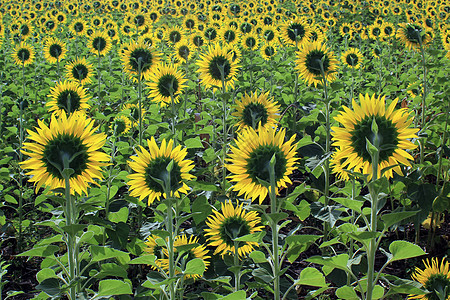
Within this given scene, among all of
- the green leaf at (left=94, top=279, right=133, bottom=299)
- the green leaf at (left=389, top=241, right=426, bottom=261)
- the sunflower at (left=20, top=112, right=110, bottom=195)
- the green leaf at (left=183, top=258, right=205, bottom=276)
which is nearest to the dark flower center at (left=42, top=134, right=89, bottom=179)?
the sunflower at (left=20, top=112, right=110, bottom=195)

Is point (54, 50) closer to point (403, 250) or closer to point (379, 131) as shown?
point (379, 131)

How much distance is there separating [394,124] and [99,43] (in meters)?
4.17

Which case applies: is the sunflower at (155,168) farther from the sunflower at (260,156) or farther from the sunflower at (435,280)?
the sunflower at (435,280)

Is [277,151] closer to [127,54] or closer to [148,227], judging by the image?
[148,227]

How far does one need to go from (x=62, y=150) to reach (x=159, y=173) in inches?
14.2

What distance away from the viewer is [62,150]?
151 centimetres

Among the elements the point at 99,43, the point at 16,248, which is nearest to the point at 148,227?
the point at 16,248

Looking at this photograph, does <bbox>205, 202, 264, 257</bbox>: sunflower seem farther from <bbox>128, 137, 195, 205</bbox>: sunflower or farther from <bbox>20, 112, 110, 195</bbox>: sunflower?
<bbox>20, 112, 110, 195</bbox>: sunflower

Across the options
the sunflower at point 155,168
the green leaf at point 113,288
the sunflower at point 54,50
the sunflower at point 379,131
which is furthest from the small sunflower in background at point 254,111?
the sunflower at point 54,50

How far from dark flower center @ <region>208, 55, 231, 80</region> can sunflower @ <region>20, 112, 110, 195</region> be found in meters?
1.46

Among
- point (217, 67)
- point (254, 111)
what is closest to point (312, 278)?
point (254, 111)

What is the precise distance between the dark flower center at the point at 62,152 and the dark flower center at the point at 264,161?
1.89 feet

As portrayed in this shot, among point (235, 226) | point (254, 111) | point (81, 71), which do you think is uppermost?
point (81, 71)

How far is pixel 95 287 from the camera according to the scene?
2588 mm
